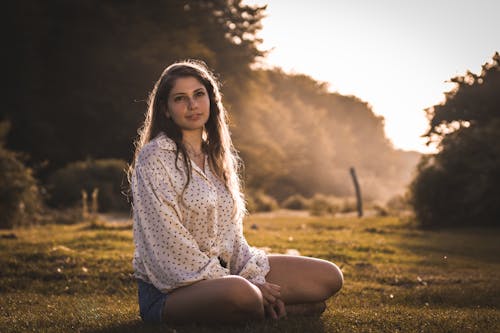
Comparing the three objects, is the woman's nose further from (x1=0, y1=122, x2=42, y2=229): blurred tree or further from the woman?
(x1=0, y1=122, x2=42, y2=229): blurred tree

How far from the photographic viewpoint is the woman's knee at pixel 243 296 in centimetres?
358

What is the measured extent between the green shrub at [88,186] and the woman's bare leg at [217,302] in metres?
13.2

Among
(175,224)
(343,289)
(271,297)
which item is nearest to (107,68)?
(343,289)

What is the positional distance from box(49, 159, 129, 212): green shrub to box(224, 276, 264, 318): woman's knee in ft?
43.9

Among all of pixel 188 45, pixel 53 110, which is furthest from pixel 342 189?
pixel 53 110

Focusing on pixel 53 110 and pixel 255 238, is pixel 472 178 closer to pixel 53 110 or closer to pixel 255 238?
pixel 255 238

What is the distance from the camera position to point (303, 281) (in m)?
4.24

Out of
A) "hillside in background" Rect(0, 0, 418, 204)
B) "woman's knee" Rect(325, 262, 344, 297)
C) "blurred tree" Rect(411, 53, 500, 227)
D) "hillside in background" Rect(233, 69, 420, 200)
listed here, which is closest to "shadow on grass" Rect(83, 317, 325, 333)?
"woman's knee" Rect(325, 262, 344, 297)

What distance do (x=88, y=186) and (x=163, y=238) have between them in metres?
14.0

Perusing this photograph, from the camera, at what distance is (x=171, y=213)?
3.71 m

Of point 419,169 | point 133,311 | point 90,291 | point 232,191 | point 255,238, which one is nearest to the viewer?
point 232,191

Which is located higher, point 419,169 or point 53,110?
point 53,110

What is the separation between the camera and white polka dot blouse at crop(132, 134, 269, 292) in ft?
12.1

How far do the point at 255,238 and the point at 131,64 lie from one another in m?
14.1
